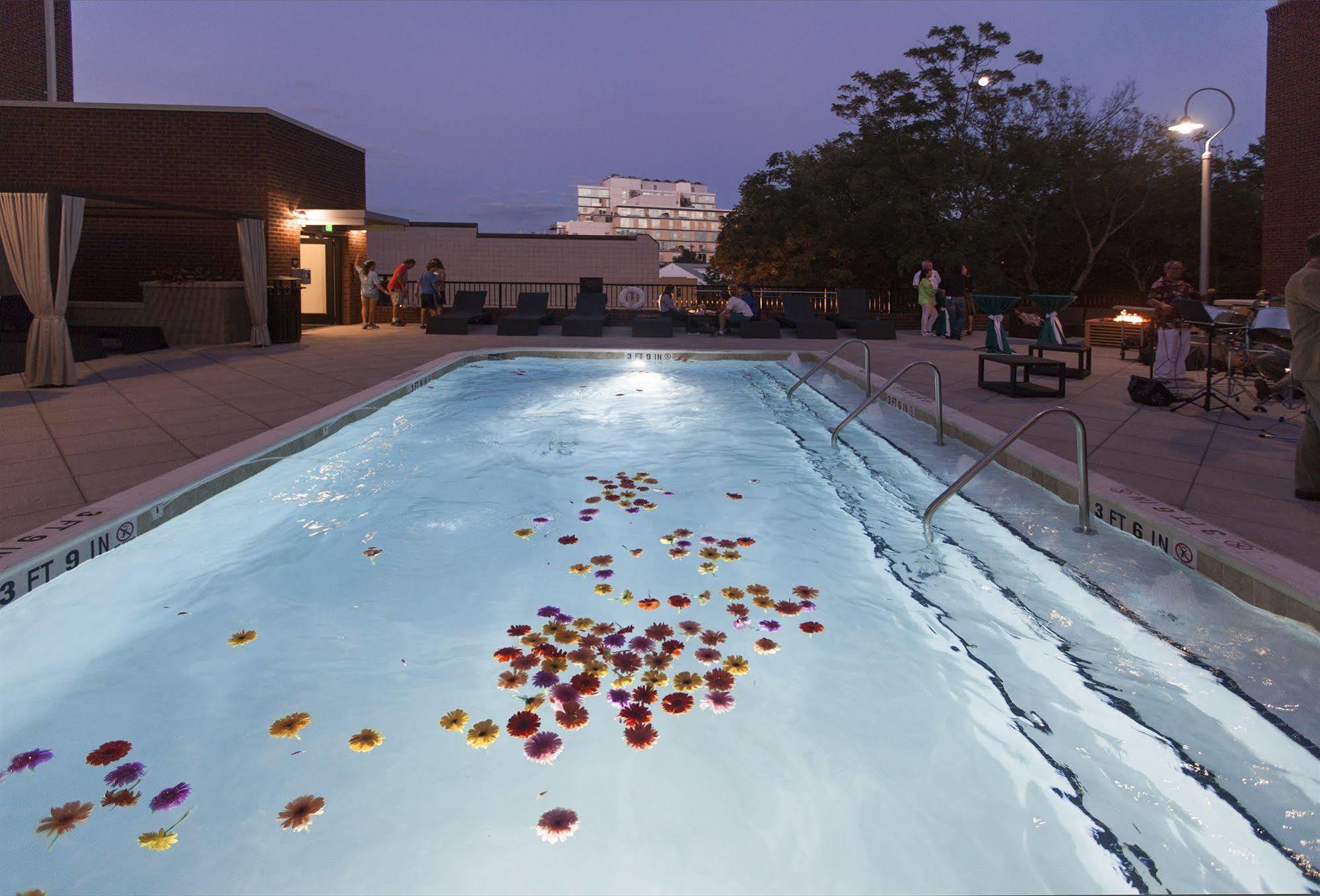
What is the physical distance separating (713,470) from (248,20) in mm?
44096

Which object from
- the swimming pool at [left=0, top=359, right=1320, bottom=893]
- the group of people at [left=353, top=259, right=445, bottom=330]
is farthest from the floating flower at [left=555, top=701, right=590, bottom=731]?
the group of people at [left=353, top=259, right=445, bottom=330]

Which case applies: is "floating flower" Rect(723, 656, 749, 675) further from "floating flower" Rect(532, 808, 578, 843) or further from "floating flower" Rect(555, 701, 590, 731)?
"floating flower" Rect(532, 808, 578, 843)

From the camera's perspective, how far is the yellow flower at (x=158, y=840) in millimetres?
2314

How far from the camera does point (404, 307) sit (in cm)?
1878

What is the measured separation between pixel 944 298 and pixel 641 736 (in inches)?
587

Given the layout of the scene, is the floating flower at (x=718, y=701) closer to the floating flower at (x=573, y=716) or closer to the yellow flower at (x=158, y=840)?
the floating flower at (x=573, y=716)

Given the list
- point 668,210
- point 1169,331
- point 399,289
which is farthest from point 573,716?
point 668,210

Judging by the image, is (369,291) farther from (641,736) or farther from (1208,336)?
(641,736)

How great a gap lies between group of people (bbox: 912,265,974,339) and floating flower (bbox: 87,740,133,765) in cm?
1530

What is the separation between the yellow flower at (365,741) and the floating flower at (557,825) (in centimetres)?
74

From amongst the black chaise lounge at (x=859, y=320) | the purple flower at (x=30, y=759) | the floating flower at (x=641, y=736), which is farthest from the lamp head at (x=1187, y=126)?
the purple flower at (x=30, y=759)

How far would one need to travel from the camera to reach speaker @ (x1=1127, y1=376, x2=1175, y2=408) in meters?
7.39

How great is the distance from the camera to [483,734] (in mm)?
2910

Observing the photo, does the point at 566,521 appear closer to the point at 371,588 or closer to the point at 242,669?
the point at 371,588
